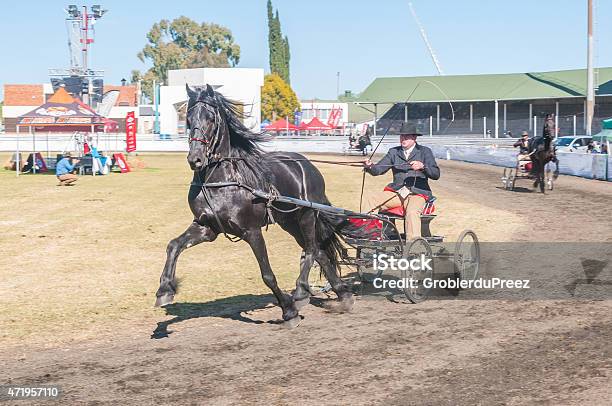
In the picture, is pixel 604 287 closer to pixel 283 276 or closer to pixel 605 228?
pixel 283 276

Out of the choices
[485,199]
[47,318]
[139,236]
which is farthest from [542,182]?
[47,318]

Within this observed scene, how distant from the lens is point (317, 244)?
9.79m

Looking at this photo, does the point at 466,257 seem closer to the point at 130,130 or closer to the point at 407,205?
the point at 407,205

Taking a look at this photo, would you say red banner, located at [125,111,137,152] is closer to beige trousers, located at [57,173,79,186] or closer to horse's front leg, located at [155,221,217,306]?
beige trousers, located at [57,173,79,186]

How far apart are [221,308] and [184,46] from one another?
488ft

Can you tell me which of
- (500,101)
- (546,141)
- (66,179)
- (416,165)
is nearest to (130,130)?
(66,179)

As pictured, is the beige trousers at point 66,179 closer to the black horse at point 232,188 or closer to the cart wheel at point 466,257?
the cart wheel at point 466,257

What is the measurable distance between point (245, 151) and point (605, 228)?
1071 cm

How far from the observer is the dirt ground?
20.4 ft

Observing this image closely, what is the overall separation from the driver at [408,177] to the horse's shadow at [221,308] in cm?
196

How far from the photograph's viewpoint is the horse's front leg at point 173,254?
777cm

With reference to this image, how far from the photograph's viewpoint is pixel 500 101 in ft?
238

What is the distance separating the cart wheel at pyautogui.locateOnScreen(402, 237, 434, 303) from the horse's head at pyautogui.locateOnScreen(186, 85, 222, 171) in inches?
116

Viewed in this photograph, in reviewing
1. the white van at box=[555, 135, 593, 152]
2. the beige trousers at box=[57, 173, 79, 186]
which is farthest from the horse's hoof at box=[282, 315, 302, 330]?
the white van at box=[555, 135, 593, 152]
